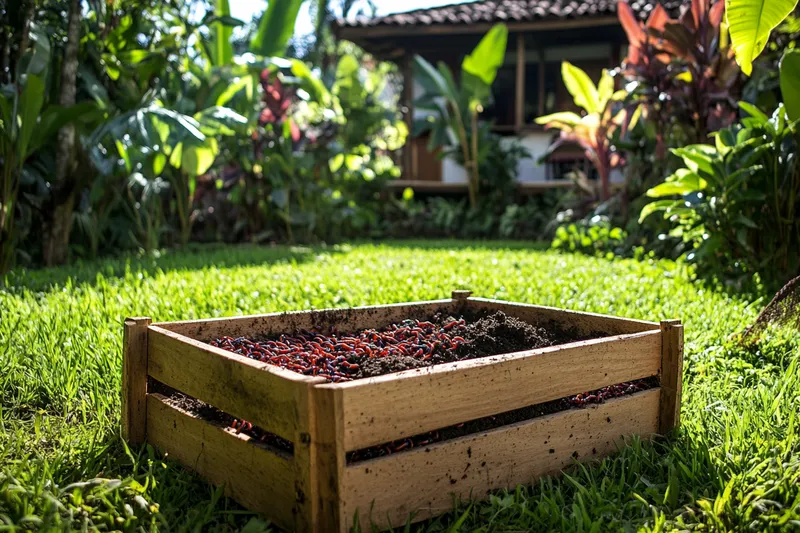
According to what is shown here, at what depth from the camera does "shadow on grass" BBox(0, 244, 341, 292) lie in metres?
4.39

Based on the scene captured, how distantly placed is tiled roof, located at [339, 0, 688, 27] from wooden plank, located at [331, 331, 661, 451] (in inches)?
361

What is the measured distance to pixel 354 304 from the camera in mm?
4035

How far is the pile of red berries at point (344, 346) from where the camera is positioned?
7.15ft

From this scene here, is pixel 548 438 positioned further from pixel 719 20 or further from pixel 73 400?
pixel 719 20

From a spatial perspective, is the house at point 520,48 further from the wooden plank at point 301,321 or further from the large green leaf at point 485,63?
the wooden plank at point 301,321

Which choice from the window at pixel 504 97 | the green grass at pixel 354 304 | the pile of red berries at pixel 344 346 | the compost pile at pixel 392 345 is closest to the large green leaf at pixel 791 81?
the green grass at pixel 354 304

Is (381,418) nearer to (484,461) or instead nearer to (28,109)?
(484,461)

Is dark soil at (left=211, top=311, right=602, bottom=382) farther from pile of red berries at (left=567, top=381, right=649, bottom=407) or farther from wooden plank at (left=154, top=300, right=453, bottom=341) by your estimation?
pile of red berries at (left=567, top=381, right=649, bottom=407)

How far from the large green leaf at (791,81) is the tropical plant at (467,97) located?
7033 mm

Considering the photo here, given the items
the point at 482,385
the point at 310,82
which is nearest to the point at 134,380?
the point at 482,385

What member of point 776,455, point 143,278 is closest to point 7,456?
point 776,455

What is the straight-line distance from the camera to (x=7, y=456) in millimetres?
2150

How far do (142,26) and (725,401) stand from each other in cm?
577

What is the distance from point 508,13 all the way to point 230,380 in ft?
37.1
